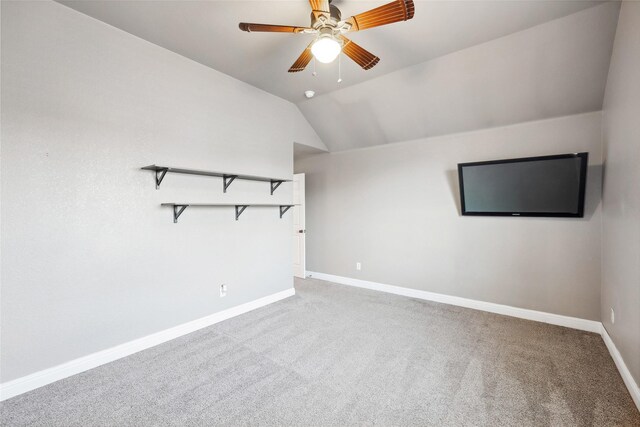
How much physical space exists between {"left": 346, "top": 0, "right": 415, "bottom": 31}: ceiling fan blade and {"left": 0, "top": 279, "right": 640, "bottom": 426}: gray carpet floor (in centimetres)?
241

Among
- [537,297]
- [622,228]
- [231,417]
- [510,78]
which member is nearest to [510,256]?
[537,297]

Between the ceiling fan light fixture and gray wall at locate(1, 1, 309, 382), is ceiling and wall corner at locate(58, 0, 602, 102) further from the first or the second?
the ceiling fan light fixture

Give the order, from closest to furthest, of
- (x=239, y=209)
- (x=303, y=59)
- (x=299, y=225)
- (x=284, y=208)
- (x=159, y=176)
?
(x=303, y=59) < (x=159, y=176) < (x=239, y=209) < (x=284, y=208) < (x=299, y=225)

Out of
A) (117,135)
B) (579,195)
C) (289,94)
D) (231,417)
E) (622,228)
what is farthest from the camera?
(289,94)

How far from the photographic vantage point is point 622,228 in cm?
211

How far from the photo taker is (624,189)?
203cm

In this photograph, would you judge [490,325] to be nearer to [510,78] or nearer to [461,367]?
[461,367]

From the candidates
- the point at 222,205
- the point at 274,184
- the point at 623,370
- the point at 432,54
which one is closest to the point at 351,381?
the point at 623,370

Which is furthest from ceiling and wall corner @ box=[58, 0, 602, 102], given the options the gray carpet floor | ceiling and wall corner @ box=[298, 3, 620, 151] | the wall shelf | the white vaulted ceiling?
the gray carpet floor

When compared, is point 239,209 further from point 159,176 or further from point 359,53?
point 359,53

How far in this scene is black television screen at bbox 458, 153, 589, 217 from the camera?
2.88 meters

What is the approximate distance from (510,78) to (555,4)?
80 centimetres

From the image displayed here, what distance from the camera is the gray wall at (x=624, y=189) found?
179 centimetres

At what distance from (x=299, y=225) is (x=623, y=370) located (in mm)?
4191
